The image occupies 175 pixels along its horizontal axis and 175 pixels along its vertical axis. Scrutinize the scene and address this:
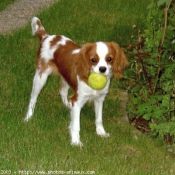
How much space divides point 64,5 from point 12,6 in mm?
1492

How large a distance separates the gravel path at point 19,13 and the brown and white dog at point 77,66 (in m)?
4.50

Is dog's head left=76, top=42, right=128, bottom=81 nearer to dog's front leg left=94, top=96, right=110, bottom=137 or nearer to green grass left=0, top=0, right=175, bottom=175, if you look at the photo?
dog's front leg left=94, top=96, right=110, bottom=137

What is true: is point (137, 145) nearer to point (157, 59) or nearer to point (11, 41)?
point (157, 59)

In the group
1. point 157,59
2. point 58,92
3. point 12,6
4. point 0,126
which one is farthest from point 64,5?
point 0,126

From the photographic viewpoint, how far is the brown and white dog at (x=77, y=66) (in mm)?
6262

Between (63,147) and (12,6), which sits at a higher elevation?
(63,147)

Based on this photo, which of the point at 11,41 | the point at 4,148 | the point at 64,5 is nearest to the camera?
the point at 4,148

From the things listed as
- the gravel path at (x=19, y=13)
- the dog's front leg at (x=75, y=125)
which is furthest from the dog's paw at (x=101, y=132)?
the gravel path at (x=19, y=13)

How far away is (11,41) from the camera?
1070 cm

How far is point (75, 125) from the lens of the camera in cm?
656

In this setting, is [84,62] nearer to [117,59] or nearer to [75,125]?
[117,59]

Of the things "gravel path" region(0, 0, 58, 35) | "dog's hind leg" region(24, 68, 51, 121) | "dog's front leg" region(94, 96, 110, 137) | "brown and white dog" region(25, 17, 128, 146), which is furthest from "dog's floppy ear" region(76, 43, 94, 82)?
"gravel path" region(0, 0, 58, 35)

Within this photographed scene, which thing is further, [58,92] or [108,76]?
[58,92]

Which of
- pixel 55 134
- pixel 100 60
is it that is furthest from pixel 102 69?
pixel 55 134
